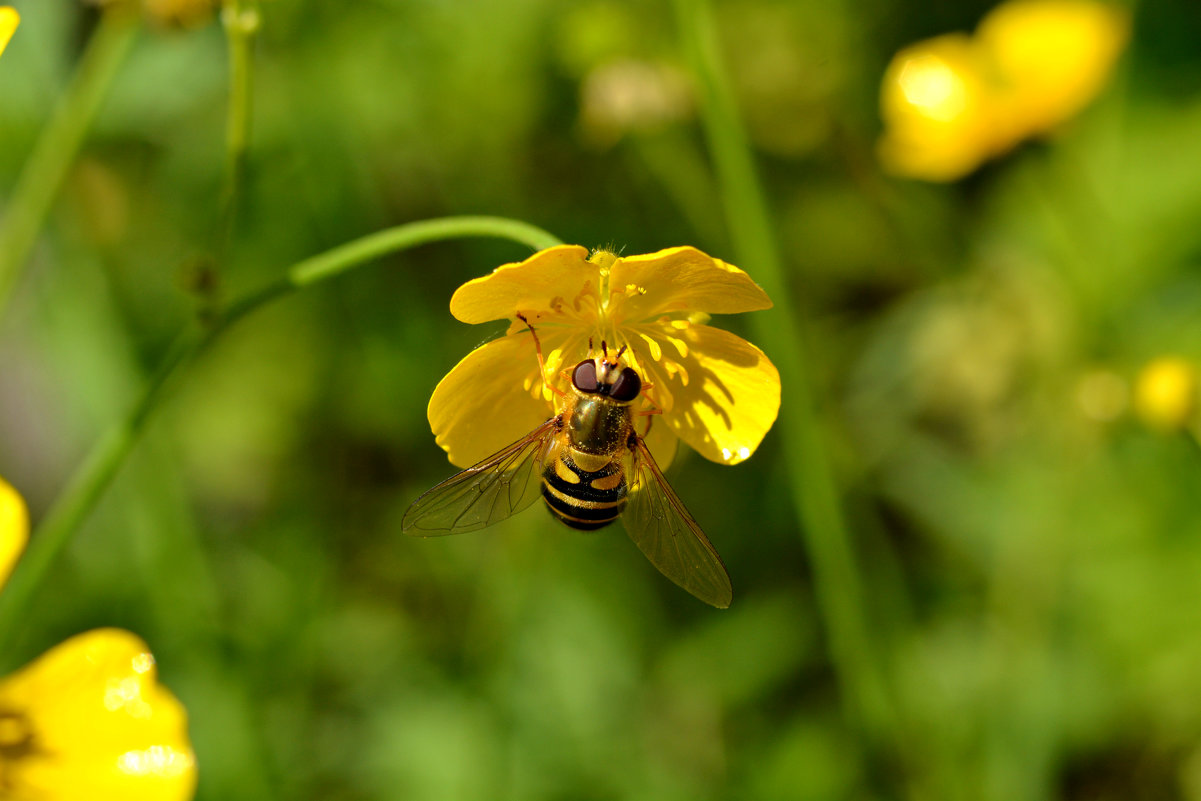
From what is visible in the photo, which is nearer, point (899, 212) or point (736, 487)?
point (736, 487)

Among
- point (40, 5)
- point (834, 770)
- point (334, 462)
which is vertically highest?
point (40, 5)

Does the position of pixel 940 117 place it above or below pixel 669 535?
above

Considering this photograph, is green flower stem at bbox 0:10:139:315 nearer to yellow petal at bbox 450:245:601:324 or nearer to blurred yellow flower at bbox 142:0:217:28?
blurred yellow flower at bbox 142:0:217:28

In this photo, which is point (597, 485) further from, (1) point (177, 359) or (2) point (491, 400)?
(1) point (177, 359)

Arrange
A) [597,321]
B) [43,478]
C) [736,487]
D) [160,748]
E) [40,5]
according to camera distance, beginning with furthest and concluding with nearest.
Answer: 1. [43,478]
2. [736,487]
3. [40,5]
4. [597,321]
5. [160,748]

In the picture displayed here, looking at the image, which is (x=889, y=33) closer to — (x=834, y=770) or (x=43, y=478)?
(x=834, y=770)

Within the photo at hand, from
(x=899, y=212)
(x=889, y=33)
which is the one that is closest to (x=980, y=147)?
(x=899, y=212)

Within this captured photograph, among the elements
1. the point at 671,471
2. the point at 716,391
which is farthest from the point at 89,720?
the point at 671,471

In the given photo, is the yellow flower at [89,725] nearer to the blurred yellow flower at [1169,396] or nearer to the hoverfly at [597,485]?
the hoverfly at [597,485]
